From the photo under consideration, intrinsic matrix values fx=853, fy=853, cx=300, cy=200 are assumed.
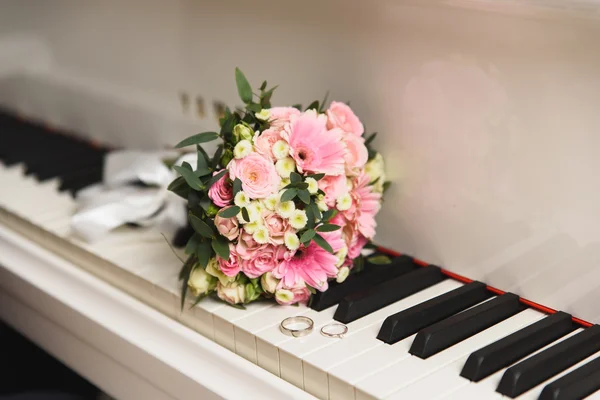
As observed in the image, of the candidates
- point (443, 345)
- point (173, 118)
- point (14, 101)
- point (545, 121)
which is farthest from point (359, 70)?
point (14, 101)

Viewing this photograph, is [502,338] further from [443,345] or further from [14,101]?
[14,101]

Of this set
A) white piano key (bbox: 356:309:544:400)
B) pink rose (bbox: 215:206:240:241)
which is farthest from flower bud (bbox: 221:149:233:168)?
white piano key (bbox: 356:309:544:400)

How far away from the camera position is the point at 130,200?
1.80 metres

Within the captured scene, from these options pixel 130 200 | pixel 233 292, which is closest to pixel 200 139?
pixel 233 292

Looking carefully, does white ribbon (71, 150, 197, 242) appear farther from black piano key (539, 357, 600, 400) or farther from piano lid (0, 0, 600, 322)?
black piano key (539, 357, 600, 400)

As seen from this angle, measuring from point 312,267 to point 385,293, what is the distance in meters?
0.13

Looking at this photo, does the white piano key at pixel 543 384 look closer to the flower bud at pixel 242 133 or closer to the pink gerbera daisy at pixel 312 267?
the pink gerbera daisy at pixel 312 267

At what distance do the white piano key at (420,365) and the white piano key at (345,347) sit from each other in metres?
0.07

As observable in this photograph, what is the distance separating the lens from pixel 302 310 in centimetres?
140

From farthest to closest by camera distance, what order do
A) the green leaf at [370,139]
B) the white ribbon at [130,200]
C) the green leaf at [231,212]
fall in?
the white ribbon at [130,200] → the green leaf at [370,139] → the green leaf at [231,212]

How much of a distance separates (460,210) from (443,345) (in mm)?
284

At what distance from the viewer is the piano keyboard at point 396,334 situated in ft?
3.76

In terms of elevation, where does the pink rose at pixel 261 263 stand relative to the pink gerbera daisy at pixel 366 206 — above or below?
below

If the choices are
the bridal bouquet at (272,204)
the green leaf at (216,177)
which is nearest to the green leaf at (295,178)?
the bridal bouquet at (272,204)
